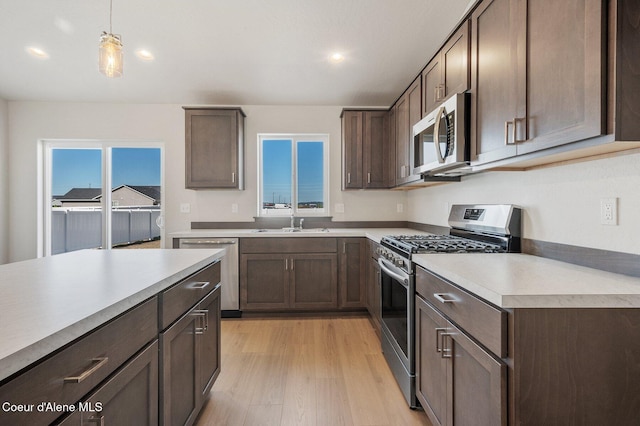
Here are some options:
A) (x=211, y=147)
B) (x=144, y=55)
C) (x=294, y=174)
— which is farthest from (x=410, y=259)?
(x=144, y=55)

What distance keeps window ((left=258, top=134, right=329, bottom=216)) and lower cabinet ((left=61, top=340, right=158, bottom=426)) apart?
112 inches

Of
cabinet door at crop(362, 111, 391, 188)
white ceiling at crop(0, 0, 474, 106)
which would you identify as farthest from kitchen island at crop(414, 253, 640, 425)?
cabinet door at crop(362, 111, 391, 188)

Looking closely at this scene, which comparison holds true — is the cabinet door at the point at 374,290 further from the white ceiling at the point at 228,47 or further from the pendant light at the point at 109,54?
the pendant light at the point at 109,54

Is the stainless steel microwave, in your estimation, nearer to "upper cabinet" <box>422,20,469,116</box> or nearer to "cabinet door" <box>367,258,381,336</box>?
"upper cabinet" <box>422,20,469,116</box>

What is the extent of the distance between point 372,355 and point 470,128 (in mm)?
1855

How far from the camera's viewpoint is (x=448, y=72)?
1.95 metres

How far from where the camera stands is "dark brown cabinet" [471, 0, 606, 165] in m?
0.99

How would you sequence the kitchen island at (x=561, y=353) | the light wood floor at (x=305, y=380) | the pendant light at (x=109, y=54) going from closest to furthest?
the kitchen island at (x=561, y=353) < the pendant light at (x=109, y=54) < the light wood floor at (x=305, y=380)

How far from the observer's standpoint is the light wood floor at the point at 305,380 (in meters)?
1.71

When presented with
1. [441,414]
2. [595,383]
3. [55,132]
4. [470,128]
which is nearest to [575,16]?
[470,128]

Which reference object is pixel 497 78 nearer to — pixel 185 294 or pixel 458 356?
pixel 458 356

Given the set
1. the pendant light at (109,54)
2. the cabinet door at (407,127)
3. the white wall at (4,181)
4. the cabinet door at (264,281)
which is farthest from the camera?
the white wall at (4,181)

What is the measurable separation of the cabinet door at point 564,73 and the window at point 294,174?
2742 mm

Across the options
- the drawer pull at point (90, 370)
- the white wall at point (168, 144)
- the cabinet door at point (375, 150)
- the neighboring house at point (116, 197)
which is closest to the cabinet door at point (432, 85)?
the cabinet door at point (375, 150)
